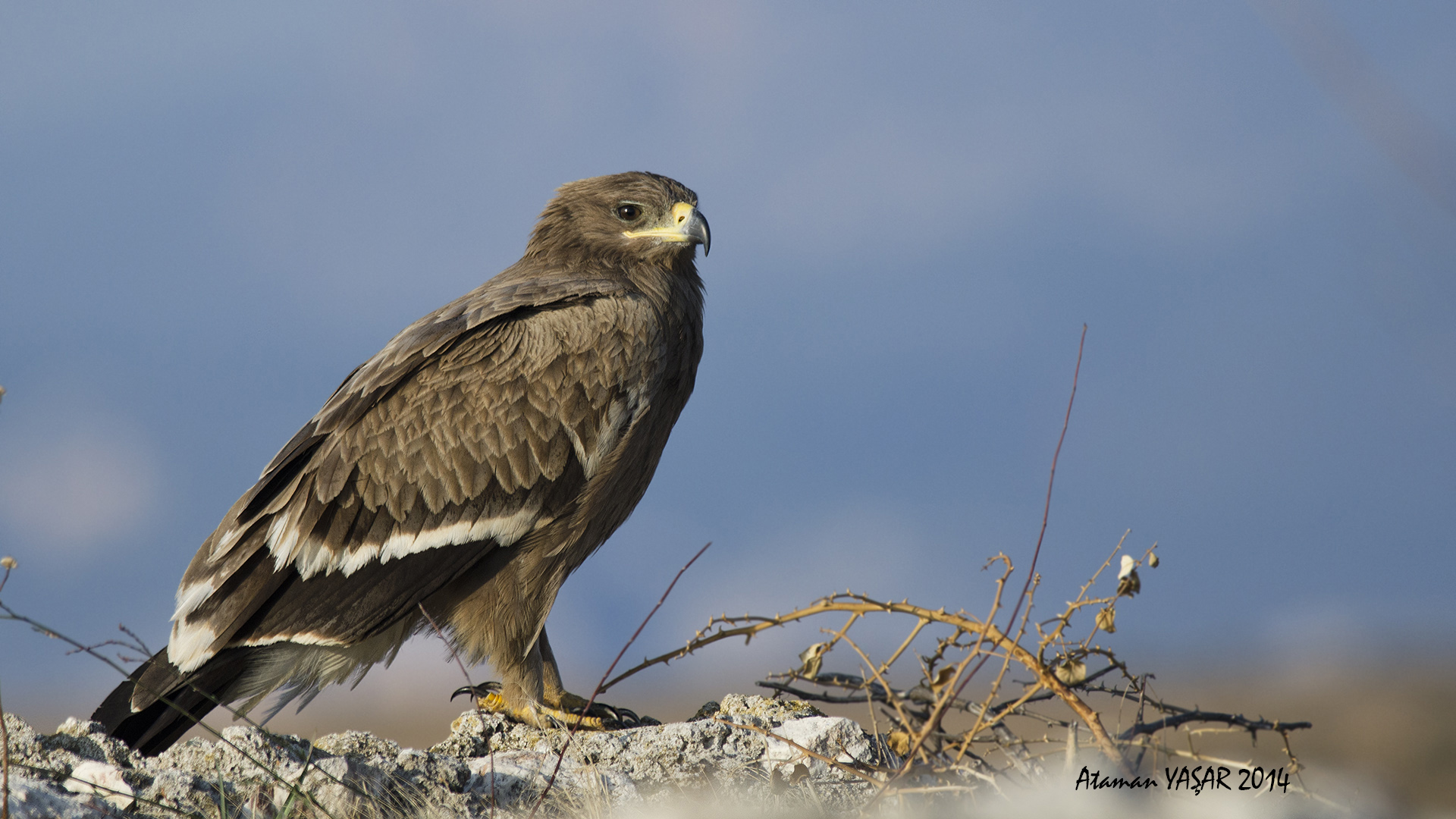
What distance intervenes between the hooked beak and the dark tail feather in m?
3.09

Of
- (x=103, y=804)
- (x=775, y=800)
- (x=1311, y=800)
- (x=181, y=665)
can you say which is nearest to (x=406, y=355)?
(x=181, y=665)

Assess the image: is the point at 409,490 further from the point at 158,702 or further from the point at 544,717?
the point at 158,702

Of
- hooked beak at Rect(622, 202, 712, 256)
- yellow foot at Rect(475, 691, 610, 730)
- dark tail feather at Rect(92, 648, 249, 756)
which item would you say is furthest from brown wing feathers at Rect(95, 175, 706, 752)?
hooked beak at Rect(622, 202, 712, 256)

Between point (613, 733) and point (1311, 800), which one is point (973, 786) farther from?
point (613, 733)

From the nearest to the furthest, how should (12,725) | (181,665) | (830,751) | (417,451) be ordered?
(12,725)
(830,751)
(181,665)
(417,451)

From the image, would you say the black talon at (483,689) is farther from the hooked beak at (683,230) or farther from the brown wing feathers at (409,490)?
the hooked beak at (683,230)

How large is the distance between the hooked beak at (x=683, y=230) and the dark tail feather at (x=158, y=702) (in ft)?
10.1

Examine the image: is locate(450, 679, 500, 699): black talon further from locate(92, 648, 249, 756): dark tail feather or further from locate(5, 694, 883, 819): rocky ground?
locate(92, 648, 249, 756): dark tail feather

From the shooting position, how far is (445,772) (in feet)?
14.9

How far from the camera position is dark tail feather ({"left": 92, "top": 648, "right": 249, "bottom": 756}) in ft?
17.3

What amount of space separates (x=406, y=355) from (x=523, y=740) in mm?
2020

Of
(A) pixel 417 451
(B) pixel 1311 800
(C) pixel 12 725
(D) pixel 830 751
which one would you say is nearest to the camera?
(B) pixel 1311 800

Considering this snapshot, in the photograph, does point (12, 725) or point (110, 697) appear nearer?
point (12, 725)

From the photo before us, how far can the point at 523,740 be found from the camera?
5.52 m
